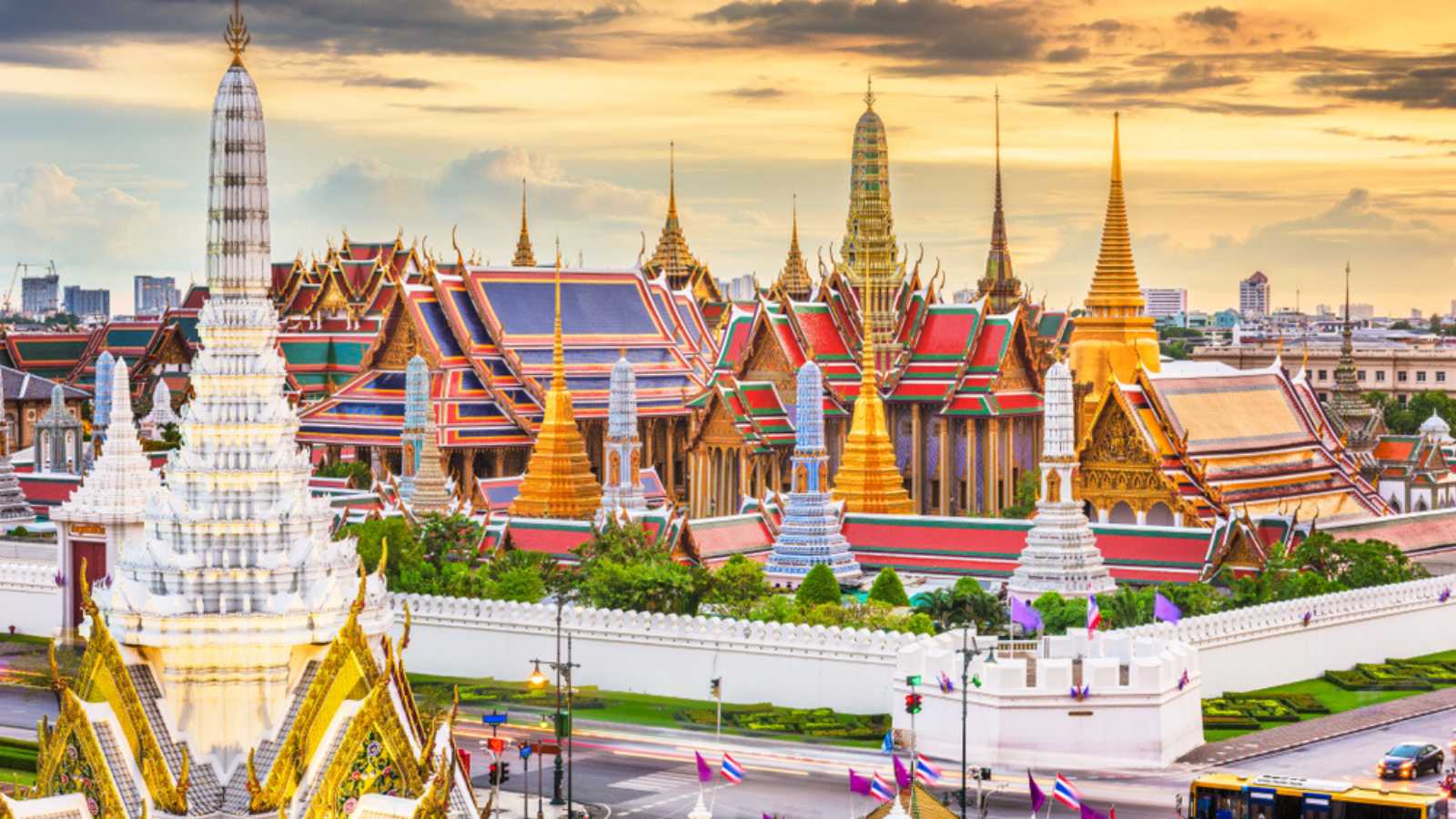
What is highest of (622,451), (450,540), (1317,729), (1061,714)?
(622,451)

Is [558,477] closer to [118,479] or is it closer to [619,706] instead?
[118,479]

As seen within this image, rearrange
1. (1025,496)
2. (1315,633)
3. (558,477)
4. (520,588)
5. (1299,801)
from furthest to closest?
1. (1025,496)
2. (558,477)
3. (520,588)
4. (1315,633)
5. (1299,801)

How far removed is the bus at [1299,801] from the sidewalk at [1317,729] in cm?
475

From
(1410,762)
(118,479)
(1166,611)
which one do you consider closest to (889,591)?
(1166,611)

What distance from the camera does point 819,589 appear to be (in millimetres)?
48438

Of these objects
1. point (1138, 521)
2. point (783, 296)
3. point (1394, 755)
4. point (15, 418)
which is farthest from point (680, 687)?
point (15, 418)

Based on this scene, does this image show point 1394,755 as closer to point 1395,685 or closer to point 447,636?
point 1395,685

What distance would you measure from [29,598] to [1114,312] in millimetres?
30227

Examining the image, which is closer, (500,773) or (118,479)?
(500,773)

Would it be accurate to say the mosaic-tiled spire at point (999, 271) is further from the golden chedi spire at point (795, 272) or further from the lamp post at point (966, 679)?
the lamp post at point (966, 679)

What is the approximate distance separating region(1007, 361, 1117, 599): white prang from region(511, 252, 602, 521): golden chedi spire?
1299cm

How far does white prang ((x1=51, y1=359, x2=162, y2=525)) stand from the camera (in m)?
47.9

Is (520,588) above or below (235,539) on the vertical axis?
below

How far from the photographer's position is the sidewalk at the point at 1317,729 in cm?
3922
